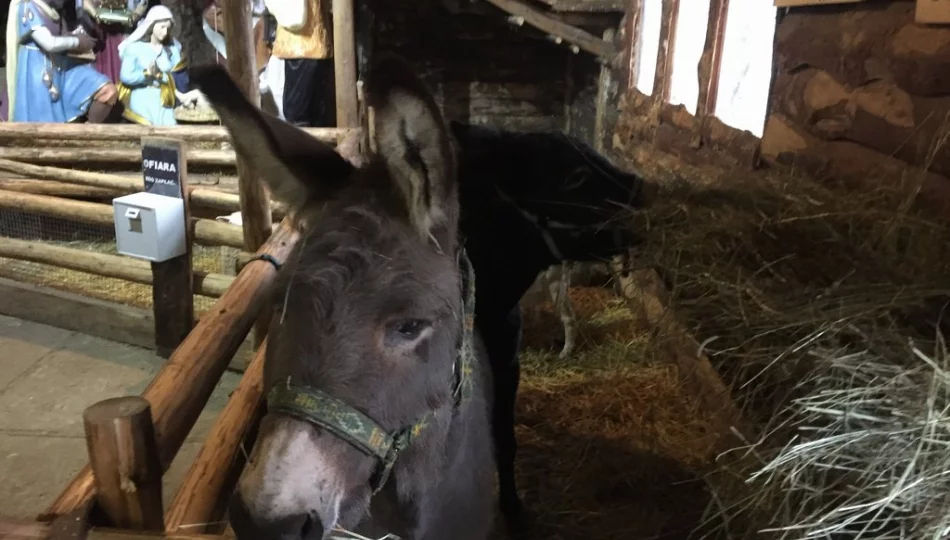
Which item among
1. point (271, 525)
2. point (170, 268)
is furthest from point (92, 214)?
point (271, 525)

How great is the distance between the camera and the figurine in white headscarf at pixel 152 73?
329 inches

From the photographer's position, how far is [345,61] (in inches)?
243

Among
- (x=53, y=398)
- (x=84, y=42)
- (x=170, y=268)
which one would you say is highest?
(x=84, y=42)

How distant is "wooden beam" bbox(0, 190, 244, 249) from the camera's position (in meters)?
5.01

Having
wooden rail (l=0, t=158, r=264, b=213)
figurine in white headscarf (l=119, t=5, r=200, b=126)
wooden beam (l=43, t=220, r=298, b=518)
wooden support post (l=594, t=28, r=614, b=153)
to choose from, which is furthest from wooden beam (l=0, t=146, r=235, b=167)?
wooden beam (l=43, t=220, r=298, b=518)

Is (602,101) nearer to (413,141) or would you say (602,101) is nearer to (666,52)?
(666,52)

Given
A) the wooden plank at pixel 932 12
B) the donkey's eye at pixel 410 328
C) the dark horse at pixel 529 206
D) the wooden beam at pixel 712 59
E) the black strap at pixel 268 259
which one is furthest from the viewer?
the wooden beam at pixel 712 59

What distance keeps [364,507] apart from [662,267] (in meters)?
1.27

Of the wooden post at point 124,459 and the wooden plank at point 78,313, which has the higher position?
the wooden post at point 124,459

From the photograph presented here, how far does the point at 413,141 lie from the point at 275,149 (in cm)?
40

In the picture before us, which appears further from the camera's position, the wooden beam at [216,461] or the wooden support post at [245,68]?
the wooden support post at [245,68]

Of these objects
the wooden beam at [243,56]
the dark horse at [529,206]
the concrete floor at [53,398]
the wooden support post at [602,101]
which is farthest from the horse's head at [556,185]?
the wooden support post at [602,101]

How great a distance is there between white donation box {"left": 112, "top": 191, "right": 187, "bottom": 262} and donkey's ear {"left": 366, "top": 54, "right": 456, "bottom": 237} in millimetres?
3451

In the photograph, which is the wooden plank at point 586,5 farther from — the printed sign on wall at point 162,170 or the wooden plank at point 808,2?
the printed sign on wall at point 162,170
